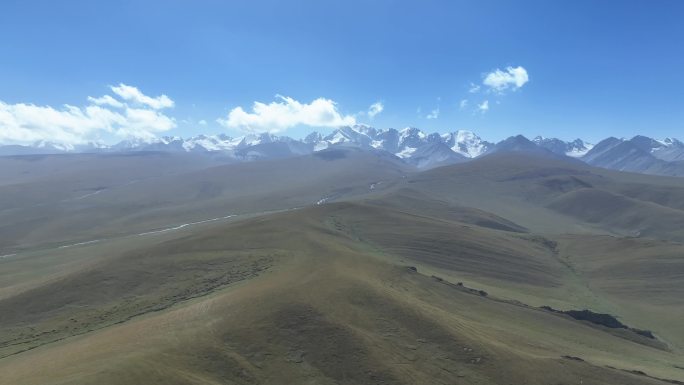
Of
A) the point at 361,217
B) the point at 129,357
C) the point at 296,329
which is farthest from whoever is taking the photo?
the point at 361,217

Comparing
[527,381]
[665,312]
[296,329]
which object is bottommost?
[665,312]

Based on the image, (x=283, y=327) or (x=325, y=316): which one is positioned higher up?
(x=325, y=316)

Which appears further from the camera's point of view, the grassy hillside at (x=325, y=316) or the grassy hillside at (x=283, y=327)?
the grassy hillside at (x=325, y=316)

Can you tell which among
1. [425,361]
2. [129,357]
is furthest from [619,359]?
[129,357]

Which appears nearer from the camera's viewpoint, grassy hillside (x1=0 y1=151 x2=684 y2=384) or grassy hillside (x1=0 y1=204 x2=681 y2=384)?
grassy hillside (x1=0 y1=204 x2=681 y2=384)

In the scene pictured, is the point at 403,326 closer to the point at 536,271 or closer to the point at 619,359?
the point at 619,359

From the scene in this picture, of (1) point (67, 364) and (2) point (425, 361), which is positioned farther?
(2) point (425, 361)

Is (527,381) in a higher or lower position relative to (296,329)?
lower

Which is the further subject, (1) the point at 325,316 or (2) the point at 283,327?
(1) the point at 325,316

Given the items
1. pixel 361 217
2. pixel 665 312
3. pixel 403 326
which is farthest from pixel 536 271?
pixel 403 326

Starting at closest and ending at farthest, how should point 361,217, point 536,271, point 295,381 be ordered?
point 295,381, point 536,271, point 361,217
